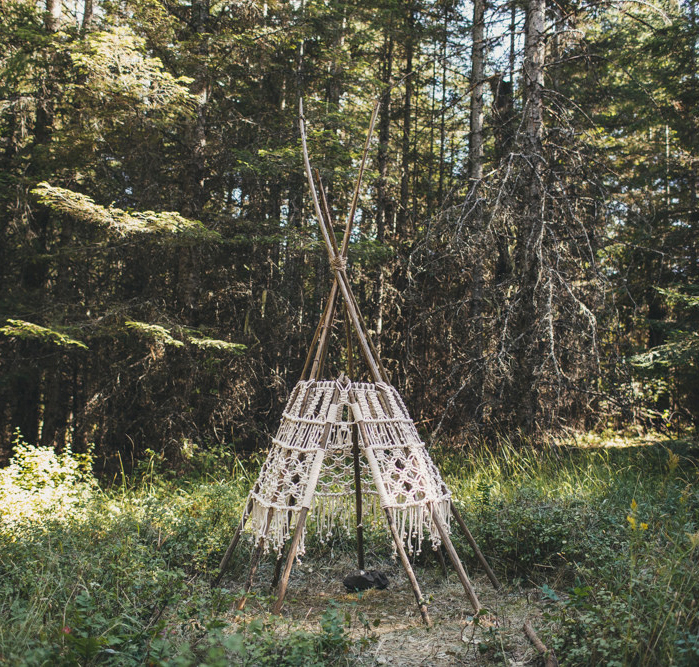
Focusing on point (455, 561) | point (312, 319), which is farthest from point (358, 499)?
point (312, 319)

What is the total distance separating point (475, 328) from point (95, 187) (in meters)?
5.18

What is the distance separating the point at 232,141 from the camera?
7562mm

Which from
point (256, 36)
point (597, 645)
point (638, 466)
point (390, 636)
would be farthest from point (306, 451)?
point (256, 36)

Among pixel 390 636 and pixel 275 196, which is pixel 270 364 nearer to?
pixel 275 196

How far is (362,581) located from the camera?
3371mm

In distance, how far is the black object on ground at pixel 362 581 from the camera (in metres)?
3.37

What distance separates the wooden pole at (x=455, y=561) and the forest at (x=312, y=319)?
148mm

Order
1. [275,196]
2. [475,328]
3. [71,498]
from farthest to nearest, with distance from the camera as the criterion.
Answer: [275,196] → [475,328] → [71,498]

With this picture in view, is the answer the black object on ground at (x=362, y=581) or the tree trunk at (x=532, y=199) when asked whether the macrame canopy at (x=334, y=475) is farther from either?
the tree trunk at (x=532, y=199)

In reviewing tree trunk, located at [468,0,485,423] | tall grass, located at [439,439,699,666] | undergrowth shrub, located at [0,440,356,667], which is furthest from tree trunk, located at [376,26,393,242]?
undergrowth shrub, located at [0,440,356,667]

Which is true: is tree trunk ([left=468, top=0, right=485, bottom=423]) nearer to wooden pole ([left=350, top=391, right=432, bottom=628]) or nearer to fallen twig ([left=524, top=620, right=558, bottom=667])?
wooden pole ([left=350, top=391, right=432, bottom=628])

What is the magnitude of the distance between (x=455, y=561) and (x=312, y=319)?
5943 mm

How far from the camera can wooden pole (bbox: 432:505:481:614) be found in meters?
2.78

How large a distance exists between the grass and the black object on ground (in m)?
0.51
